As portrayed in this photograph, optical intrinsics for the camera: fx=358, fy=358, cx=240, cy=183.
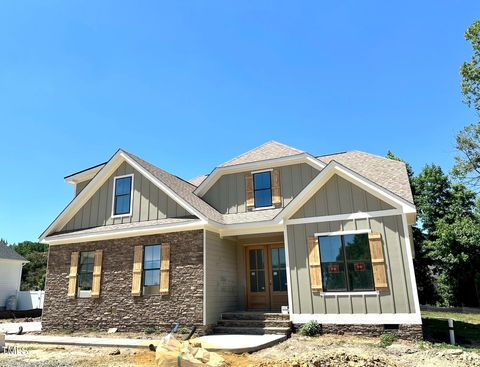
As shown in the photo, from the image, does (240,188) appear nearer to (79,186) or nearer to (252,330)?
(252,330)

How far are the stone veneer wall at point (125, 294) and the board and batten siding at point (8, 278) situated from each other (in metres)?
11.7

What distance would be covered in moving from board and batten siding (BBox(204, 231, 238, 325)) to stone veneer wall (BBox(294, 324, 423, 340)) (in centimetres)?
254

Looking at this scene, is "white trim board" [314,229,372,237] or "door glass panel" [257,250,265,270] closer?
"white trim board" [314,229,372,237]

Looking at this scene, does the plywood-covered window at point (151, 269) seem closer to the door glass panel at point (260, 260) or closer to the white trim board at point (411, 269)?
the door glass panel at point (260, 260)

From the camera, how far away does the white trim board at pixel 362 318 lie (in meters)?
9.06

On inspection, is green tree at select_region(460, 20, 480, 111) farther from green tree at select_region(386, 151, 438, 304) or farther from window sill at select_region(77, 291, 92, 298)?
window sill at select_region(77, 291, 92, 298)

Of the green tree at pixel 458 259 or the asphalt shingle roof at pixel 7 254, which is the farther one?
the asphalt shingle roof at pixel 7 254

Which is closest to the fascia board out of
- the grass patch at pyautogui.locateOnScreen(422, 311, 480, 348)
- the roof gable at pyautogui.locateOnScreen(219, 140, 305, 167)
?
the roof gable at pyautogui.locateOnScreen(219, 140, 305, 167)

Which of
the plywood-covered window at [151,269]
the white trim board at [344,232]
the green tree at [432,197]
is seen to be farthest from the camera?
the green tree at [432,197]

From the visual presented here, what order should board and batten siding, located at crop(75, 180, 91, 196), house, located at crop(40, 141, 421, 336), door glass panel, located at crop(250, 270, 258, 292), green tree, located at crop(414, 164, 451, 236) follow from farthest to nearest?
1. green tree, located at crop(414, 164, 451, 236)
2. board and batten siding, located at crop(75, 180, 91, 196)
3. door glass panel, located at crop(250, 270, 258, 292)
4. house, located at crop(40, 141, 421, 336)

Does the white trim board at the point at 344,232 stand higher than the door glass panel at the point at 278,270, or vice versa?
the white trim board at the point at 344,232

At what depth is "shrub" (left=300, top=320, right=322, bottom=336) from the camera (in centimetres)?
976

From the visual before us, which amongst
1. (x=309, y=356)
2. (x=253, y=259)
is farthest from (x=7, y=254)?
(x=309, y=356)

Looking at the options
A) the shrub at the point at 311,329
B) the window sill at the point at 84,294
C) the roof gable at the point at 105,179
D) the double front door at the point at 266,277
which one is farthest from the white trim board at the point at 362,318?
the window sill at the point at 84,294
